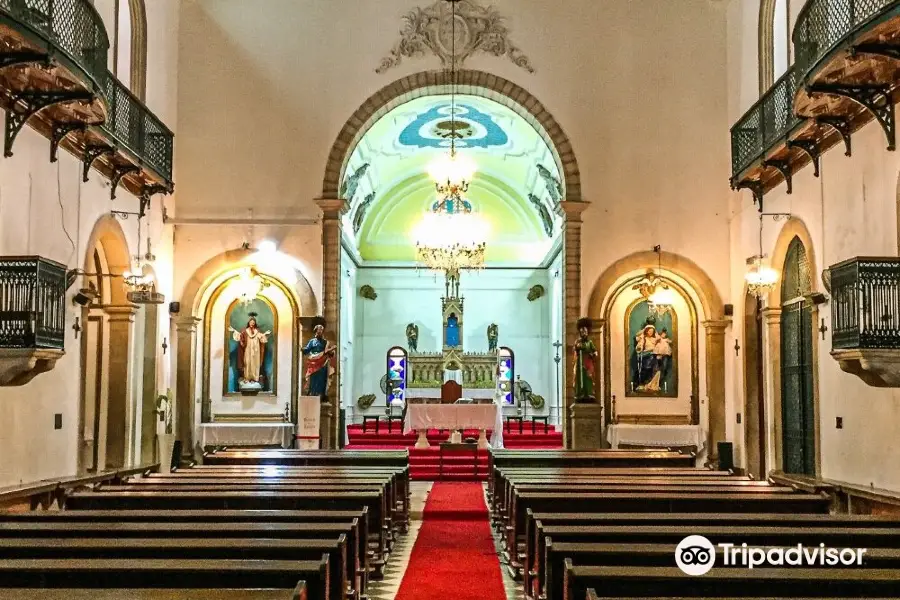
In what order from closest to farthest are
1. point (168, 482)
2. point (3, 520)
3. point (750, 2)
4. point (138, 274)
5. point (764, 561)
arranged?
point (764, 561) → point (3, 520) → point (168, 482) → point (138, 274) → point (750, 2)

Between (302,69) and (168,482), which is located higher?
(302,69)

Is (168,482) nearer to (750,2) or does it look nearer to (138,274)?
(138,274)

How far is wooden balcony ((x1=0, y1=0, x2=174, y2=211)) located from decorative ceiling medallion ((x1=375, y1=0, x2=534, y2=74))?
519 centimetres

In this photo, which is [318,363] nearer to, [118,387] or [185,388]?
[185,388]

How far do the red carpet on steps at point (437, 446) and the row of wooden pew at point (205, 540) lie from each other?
7562mm

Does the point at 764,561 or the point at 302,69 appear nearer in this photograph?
Answer: the point at 764,561

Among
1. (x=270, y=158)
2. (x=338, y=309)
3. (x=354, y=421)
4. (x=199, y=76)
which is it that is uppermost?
(x=199, y=76)

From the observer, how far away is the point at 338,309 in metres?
18.8

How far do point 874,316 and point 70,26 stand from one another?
29.9 ft

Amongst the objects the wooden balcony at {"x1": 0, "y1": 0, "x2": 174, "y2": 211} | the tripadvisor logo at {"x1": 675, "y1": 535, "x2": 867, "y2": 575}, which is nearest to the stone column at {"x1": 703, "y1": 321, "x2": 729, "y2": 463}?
the wooden balcony at {"x1": 0, "y1": 0, "x2": 174, "y2": 211}

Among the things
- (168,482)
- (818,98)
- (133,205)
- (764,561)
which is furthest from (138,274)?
(764,561)

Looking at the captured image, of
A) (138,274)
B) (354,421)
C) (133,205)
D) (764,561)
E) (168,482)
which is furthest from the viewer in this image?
(354,421)

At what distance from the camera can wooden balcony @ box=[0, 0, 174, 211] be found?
10.0 meters

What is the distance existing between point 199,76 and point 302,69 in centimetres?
195
